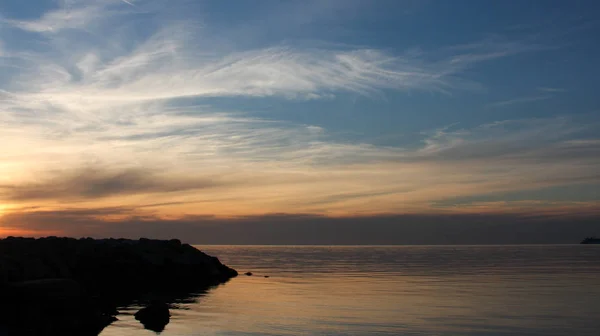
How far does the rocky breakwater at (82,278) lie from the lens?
31188mm

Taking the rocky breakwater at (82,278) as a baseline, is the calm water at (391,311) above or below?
below

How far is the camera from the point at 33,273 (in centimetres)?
4200

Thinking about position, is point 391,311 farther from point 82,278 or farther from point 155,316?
point 82,278

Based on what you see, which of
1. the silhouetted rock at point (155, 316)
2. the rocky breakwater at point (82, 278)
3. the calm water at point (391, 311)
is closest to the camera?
the rocky breakwater at point (82, 278)

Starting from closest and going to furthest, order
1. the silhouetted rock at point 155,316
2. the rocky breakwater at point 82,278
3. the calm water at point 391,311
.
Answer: the rocky breakwater at point 82,278
the calm water at point 391,311
the silhouetted rock at point 155,316

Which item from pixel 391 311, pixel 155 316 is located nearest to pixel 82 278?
pixel 155 316

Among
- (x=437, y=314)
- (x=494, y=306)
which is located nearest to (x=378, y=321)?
(x=437, y=314)

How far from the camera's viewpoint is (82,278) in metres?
66.7

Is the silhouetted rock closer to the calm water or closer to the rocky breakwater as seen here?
the calm water

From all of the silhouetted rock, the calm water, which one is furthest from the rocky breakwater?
the calm water

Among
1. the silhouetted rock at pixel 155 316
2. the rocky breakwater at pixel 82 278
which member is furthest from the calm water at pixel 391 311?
the rocky breakwater at pixel 82 278

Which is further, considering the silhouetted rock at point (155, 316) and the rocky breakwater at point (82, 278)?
the silhouetted rock at point (155, 316)

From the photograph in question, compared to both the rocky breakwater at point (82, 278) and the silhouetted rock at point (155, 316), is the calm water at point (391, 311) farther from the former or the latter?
the rocky breakwater at point (82, 278)

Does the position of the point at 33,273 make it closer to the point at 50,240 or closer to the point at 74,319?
the point at 74,319
